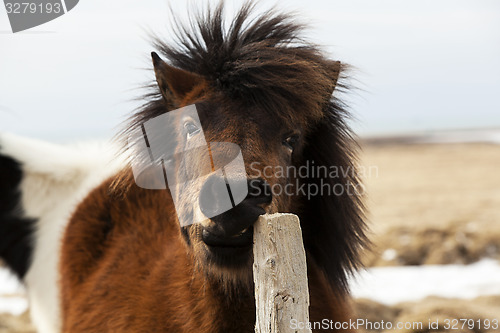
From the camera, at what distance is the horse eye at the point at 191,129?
Result: 7.71 ft

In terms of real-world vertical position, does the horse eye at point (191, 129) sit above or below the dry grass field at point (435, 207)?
above

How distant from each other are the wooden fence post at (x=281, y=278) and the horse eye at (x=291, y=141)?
671 mm

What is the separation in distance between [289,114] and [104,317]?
165 cm

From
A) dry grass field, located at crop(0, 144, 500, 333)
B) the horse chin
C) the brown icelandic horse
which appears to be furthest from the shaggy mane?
the horse chin

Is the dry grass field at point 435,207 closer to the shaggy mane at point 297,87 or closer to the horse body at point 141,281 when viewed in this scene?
the shaggy mane at point 297,87

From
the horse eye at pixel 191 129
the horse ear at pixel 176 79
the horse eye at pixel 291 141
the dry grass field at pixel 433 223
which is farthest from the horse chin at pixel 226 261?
the dry grass field at pixel 433 223

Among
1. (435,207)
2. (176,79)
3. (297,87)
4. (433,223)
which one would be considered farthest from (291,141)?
(435,207)

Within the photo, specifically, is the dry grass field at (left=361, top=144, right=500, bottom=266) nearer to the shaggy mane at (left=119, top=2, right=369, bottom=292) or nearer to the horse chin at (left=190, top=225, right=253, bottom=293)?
the shaggy mane at (left=119, top=2, right=369, bottom=292)

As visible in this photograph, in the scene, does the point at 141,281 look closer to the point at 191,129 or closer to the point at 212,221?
the point at 191,129

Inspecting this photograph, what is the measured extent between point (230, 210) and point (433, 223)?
7733 mm

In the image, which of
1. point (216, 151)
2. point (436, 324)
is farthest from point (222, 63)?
point (436, 324)

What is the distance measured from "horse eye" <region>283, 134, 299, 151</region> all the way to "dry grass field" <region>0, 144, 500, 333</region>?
839 millimetres

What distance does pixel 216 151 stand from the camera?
2129 millimetres

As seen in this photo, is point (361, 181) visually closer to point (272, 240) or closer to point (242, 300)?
point (242, 300)
